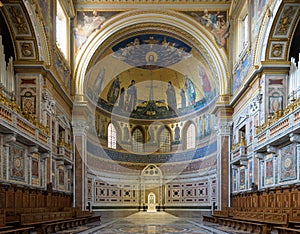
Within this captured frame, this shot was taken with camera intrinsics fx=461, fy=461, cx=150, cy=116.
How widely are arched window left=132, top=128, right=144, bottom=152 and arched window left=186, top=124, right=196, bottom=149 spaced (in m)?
4.76

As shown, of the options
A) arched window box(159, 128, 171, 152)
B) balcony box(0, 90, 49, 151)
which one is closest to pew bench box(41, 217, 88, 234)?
balcony box(0, 90, 49, 151)

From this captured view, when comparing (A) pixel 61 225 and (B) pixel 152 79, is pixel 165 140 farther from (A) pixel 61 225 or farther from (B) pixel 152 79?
(A) pixel 61 225

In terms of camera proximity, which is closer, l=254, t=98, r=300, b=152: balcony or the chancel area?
l=254, t=98, r=300, b=152: balcony

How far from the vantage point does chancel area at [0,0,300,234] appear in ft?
62.3

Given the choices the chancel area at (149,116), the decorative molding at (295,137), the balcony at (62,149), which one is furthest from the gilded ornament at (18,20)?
the decorative molding at (295,137)

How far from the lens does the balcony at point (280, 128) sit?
1655cm

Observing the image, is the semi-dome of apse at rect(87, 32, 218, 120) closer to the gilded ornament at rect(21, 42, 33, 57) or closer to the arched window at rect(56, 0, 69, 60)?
the arched window at rect(56, 0, 69, 60)

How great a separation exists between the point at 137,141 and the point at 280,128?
2653 centimetres

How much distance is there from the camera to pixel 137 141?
144 feet

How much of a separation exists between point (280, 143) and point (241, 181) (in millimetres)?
8377

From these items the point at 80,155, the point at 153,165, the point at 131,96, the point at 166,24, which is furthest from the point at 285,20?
the point at 153,165

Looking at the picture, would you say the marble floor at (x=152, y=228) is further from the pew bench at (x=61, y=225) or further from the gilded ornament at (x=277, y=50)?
the gilded ornament at (x=277, y=50)

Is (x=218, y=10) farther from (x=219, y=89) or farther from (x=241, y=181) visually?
(x=241, y=181)

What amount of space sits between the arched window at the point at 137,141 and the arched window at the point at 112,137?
2.69m
